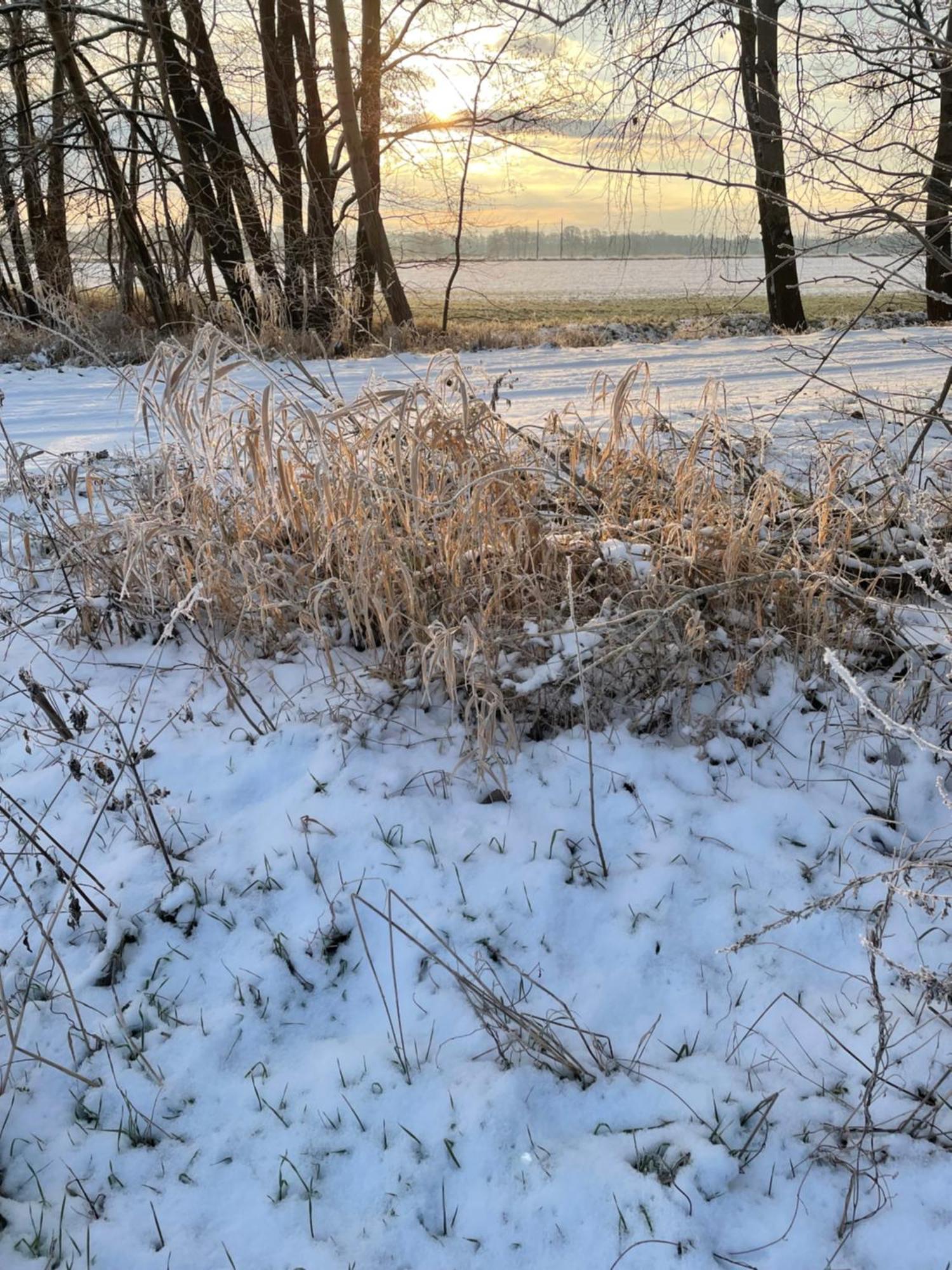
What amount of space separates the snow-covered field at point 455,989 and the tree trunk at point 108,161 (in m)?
8.07

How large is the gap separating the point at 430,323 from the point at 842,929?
10478 mm

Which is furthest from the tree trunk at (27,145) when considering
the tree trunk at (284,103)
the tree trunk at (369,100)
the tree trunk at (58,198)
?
the tree trunk at (369,100)

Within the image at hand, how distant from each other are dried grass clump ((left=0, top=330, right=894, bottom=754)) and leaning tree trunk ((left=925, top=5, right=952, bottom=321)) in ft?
2.16

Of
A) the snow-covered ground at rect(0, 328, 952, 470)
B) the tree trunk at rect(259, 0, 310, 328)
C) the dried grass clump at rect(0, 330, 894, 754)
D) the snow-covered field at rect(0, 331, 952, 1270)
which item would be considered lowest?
the snow-covered field at rect(0, 331, 952, 1270)

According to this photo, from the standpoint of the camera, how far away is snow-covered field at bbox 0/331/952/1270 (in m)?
1.39

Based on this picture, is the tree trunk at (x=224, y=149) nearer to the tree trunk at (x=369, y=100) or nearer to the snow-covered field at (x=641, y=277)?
the tree trunk at (x=369, y=100)

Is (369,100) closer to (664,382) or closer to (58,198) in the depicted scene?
(58,198)

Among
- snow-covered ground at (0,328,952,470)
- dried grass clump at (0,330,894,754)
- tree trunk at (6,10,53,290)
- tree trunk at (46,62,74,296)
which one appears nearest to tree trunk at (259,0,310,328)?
tree trunk at (46,62,74,296)

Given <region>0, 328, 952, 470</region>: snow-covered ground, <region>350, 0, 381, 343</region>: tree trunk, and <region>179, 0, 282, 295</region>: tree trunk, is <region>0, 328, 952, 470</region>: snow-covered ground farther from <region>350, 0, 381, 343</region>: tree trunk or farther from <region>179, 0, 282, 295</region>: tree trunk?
<region>350, 0, 381, 343</region>: tree trunk

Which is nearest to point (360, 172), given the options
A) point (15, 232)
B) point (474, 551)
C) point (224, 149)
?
point (224, 149)

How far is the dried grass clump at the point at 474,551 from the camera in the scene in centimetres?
238

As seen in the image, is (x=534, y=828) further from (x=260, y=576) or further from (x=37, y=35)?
(x=37, y=35)

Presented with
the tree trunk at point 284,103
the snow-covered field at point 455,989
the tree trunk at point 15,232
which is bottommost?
the snow-covered field at point 455,989

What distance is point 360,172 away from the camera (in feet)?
32.5
